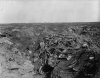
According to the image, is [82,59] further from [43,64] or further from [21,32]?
[21,32]

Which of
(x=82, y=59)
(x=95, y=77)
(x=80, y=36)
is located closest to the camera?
(x=95, y=77)

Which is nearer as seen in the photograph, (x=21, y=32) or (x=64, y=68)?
(x=64, y=68)

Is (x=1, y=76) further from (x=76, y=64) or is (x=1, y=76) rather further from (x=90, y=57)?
(x=90, y=57)

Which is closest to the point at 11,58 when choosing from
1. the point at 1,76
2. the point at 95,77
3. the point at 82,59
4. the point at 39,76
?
the point at 1,76

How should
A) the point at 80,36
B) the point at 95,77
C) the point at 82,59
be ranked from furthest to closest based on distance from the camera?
1. the point at 80,36
2. the point at 82,59
3. the point at 95,77

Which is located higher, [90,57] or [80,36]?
[80,36]

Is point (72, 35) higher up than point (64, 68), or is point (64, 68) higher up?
point (72, 35)

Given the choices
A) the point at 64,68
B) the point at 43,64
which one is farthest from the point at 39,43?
the point at 64,68

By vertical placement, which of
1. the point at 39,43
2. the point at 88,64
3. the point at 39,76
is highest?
the point at 39,43

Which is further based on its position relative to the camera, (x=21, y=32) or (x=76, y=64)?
(x=21, y=32)
